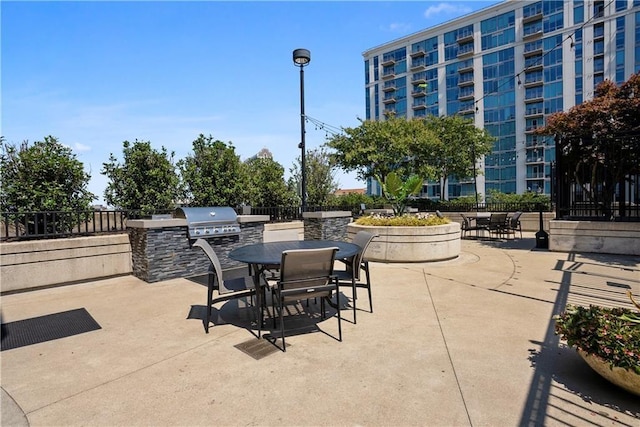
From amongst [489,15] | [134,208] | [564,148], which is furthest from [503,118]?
[134,208]

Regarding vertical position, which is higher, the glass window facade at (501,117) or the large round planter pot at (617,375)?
the glass window facade at (501,117)

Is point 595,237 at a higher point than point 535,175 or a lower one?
lower

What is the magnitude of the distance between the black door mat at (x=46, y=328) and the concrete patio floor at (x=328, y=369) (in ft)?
0.54

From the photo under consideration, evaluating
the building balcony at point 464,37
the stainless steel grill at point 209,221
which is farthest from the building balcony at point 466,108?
the stainless steel grill at point 209,221

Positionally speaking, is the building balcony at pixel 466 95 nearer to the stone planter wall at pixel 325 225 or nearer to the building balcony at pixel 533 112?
the building balcony at pixel 533 112

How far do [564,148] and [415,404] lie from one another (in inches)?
406

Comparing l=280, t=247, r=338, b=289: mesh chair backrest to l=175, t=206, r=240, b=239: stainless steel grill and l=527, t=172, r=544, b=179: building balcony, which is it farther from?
l=527, t=172, r=544, b=179: building balcony

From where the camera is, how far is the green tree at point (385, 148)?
20.4 meters

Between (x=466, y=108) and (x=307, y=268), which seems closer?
(x=307, y=268)

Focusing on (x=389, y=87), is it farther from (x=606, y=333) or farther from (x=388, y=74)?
(x=606, y=333)

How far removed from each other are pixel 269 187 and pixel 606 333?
10.7 metres

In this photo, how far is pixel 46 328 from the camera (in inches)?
161

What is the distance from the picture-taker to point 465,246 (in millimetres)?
10734

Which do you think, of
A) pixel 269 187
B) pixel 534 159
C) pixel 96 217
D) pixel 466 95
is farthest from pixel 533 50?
pixel 96 217
